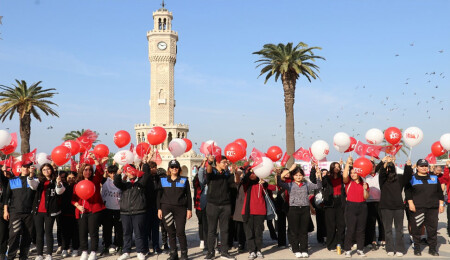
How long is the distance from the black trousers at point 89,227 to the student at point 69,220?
806 mm

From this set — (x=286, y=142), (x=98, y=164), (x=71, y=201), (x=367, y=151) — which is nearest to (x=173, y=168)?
(x=98, y=164)

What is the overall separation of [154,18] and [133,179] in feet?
234

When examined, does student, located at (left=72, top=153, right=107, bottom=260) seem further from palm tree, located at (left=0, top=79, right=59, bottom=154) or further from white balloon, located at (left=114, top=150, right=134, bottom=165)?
palm tree, located at (left=0, top=79, right=59, bottom=154)

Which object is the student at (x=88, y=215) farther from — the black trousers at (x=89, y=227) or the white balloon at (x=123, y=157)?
the white balloon at (x=123, y=157)

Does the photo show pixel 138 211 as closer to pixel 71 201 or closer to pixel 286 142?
pixel 71 201

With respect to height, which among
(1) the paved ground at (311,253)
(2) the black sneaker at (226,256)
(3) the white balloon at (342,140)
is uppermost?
(3) the white balloon at (342,140)

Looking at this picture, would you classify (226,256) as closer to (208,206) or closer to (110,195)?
(208,206)

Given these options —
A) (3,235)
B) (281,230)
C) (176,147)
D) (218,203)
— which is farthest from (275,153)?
(3,235)

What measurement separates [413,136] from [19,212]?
834 cm

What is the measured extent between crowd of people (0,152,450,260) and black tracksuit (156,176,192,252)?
19mm

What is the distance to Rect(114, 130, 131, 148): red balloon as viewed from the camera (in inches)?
408

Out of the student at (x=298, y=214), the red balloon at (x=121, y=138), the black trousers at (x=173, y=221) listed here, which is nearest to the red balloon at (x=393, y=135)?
the student at (x=298, y=214)

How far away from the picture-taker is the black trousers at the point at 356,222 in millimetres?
9430

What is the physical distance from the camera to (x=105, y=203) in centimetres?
979
